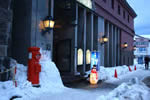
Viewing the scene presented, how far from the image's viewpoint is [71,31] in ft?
42.2

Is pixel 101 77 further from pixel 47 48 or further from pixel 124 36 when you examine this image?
pixel 124 36

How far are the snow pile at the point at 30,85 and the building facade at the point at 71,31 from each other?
56.6 inches

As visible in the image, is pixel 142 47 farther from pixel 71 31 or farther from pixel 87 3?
pixel 71 31

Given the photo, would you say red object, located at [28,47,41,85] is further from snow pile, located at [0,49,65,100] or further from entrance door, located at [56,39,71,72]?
entrance door, located at [56,39,71,72]

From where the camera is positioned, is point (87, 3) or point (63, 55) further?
point (87, 3)

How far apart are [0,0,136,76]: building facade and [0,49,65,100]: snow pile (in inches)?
56.6

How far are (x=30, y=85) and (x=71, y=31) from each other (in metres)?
7.22

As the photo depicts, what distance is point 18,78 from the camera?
676cm

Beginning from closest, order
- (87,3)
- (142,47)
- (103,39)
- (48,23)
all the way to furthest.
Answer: (48,23)
(87,3)
(103,39)
(142,47)

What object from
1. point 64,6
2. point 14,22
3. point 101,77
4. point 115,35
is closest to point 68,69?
point 101,77

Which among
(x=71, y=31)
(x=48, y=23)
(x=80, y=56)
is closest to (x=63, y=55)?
(x=80, y=56)

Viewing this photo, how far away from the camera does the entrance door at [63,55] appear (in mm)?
12828

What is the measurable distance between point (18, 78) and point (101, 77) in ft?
20.5

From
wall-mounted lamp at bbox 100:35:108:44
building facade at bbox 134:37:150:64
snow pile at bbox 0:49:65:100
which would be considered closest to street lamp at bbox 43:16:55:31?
snow pile at bbox 0:49:65:100
